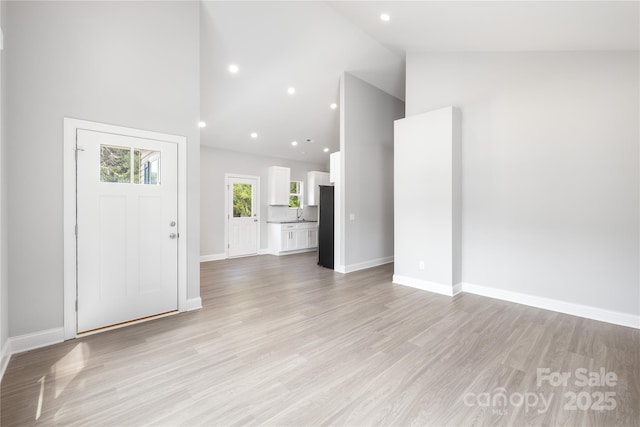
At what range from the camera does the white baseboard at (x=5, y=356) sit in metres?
2.13

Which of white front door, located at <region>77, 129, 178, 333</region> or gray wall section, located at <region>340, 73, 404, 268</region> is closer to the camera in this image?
white front door, located at <region>77, 129, 178, 333</region>

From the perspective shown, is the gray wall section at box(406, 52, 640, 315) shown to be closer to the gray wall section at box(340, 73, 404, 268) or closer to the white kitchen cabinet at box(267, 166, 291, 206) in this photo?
the gray wall section at box(340, 73, 404, 268)

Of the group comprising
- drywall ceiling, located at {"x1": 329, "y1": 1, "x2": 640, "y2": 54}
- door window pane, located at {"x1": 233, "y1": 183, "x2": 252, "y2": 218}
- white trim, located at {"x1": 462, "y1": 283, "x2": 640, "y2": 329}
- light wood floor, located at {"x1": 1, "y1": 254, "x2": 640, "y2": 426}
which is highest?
drywall ceiling, located at {"x1": 329, "y1": 1, "x2": 640, "y2": 54}

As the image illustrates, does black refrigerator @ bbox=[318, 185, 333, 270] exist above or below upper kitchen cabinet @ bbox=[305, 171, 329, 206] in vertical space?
below

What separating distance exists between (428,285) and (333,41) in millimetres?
4108

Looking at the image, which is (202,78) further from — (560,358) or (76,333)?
(560,358)

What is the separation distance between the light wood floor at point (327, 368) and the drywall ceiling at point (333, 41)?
10.3 feet

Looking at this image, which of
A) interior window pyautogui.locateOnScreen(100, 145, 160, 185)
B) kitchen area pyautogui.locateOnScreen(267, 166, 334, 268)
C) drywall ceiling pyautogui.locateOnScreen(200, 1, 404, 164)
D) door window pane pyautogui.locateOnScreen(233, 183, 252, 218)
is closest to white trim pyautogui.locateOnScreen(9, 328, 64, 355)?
interior window pyautogui.locateOnScreen(100, 145, 160, 185)

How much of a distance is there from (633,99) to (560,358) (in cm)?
284

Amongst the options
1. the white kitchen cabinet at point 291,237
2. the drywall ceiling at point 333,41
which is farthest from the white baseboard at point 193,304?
the white kitchen cabinet at point 291,237

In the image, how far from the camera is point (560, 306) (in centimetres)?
343

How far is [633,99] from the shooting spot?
3.00m

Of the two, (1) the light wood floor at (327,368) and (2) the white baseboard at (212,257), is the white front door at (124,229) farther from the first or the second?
(2) the white baseboard at (212,257)

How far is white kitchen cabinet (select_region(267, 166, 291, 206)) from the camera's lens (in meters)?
7.79
